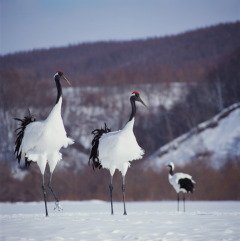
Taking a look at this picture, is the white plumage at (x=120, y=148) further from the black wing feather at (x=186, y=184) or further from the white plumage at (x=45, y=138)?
the black wing feather at (x=186, y=184)

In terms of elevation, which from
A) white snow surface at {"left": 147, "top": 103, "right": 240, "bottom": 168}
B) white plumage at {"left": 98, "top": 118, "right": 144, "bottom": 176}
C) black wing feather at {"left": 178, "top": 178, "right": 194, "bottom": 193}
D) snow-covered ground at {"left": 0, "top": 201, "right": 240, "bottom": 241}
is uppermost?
white snow surface at {"left": 147, "top": 103, "right": 240, "bottom": 168}

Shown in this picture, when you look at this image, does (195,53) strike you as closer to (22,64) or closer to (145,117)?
(145,117)

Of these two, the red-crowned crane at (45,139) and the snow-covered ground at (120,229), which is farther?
the red-crowned crane at (45,139)

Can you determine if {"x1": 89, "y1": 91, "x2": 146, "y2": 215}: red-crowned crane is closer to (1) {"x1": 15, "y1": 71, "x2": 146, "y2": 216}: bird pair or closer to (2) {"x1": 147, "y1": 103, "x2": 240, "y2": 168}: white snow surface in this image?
(1) {"x1": 15, "y1": 71, "x2": 146, "y2": 216}: bird pair

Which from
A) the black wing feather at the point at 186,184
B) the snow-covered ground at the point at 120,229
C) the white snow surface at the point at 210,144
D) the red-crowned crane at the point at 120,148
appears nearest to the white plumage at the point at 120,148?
the red-crowned crane at the point at 120,148

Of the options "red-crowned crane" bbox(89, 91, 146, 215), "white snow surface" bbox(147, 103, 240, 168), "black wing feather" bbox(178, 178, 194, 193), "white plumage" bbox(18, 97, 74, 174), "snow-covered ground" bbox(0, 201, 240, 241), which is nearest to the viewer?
"snow-covered ground" bbox(0, 201, 240, 241)

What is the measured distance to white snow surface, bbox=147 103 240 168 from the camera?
32.4 meters

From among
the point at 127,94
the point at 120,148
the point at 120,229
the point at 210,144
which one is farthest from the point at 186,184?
the point at 127,94

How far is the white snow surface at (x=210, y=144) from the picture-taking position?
106 feet

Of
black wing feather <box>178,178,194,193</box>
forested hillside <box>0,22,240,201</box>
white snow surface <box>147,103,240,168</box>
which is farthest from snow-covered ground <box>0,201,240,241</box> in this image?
white snow surface <box>147,103,240,168</box>

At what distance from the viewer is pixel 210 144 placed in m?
34.8

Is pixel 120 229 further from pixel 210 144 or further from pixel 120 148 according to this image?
pixel 210 144

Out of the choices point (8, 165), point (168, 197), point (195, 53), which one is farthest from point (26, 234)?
point (195, 53)

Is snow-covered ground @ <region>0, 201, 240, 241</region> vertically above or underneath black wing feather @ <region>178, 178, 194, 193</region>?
underneath
